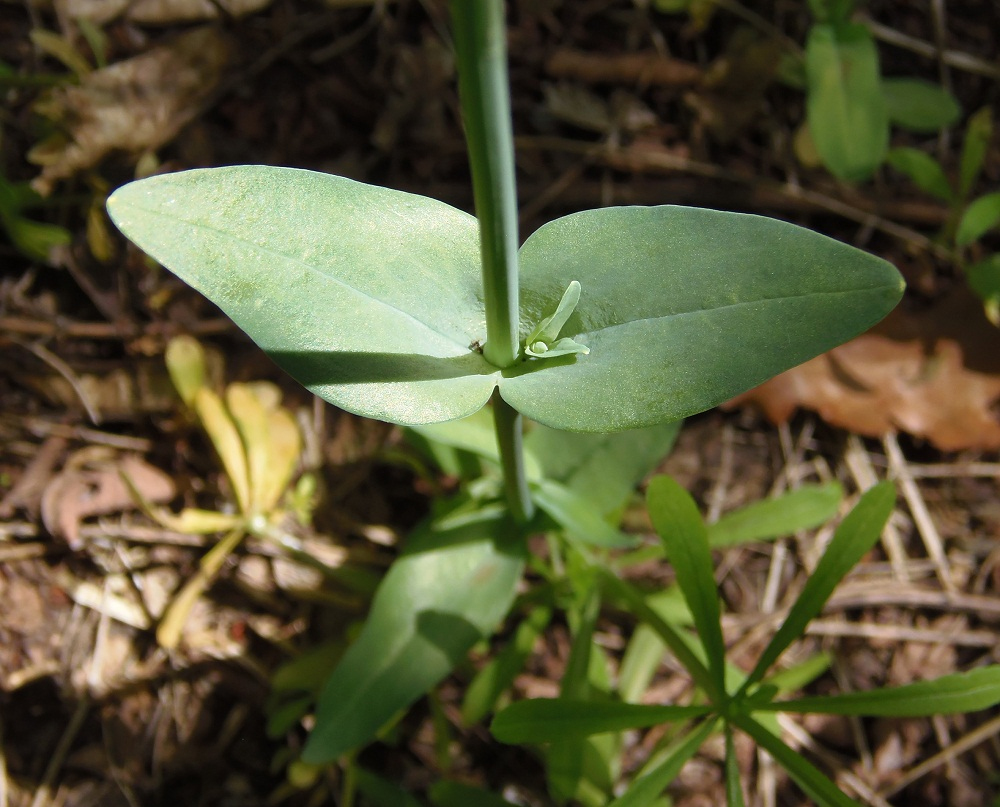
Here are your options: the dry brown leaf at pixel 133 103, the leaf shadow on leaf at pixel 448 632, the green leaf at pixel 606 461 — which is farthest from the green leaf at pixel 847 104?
the dry brown leaf at pixel 133 103

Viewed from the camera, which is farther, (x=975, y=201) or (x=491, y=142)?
(x=975, y=201)

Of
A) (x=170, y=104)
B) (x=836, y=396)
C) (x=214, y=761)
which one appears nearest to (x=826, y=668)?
(x=836, y=396)

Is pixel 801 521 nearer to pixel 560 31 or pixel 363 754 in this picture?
pixel 363 754

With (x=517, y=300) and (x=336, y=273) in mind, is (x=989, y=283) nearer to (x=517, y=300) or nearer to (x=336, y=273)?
(x=517, y=300)

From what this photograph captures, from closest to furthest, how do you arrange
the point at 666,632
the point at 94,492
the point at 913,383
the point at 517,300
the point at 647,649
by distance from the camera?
the point at 517,300 < the point at 666,632 < the point at 647,649 < the point at 94,492 < the point at 913,383

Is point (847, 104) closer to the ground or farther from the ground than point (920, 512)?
farther from the ground

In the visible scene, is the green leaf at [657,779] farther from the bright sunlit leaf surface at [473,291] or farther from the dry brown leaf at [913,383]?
the dry brown leaf at [913,383]

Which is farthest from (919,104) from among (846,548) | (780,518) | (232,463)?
(232,463)
